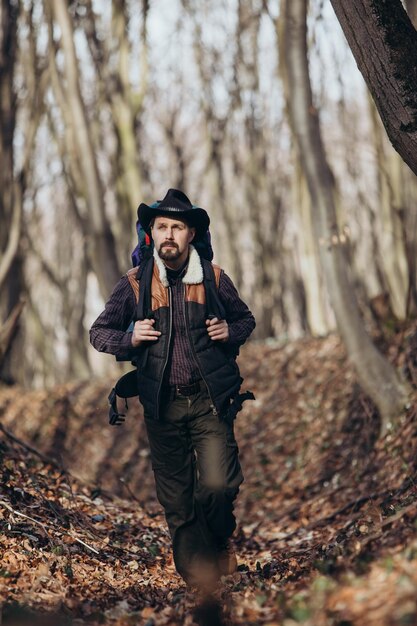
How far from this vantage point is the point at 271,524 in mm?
9031

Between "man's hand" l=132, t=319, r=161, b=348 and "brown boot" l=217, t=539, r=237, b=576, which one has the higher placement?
"man's hand" l=132, t=319, r=161, b=348

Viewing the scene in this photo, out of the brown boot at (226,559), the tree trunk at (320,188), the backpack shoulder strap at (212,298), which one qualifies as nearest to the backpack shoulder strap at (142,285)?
the backpack shoulder strap at (212,298)

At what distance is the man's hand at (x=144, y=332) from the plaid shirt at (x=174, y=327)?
4.1 inches

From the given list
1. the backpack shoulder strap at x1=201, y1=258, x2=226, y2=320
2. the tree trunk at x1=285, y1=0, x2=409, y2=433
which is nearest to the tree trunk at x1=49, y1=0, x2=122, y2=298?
the tree trunk at x1=285, y1=0, x2=409, y2=433

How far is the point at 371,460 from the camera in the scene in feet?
30.5

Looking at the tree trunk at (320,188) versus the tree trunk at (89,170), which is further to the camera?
the tree trunk at (89,170)

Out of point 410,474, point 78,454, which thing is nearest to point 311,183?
point 410,474

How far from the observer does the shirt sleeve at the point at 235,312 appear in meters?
5.77

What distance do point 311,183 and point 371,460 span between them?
3171 millimetres

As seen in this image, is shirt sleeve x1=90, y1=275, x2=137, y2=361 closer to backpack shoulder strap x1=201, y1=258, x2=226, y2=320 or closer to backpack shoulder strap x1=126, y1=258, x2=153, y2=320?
backpack shoulder strap x1=126, y1=258, x2=153, y2=320

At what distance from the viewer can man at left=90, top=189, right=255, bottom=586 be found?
558 cm

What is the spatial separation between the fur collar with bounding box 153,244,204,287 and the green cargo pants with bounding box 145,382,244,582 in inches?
28.7

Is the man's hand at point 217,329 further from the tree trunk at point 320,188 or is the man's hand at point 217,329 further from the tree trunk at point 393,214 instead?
the tree trunk at point 393,214

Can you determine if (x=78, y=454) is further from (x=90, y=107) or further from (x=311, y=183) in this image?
(x=90, y=107)
